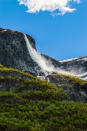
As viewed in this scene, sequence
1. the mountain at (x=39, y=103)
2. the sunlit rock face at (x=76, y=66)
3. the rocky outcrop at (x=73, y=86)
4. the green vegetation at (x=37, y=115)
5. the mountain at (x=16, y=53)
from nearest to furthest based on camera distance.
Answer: the green vegetation at (x=37, y=115) < the mountain at (x=39, y=103) < the rocky outcrop at (x=73, y=86) < the mountain at (x=16, y=53) < the sunlit rock face at (x=76, y=66)

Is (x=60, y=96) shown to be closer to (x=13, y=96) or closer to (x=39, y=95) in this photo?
(x=39, y=95)

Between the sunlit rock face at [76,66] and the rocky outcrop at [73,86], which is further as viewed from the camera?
the sunlit rock face at [76,66]

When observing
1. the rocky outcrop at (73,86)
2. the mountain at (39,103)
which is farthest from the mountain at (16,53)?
the mountain at (39,103)

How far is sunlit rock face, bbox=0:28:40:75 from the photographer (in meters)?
45.3

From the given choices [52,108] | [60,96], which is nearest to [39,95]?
[60,96]

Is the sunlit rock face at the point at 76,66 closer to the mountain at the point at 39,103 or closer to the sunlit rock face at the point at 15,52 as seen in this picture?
the sunlit rock face at the point at 15,52

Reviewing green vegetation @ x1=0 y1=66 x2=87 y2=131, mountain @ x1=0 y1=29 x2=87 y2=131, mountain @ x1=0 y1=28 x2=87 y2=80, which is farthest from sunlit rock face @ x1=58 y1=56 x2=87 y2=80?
green vegetation @ x1=0 y1=66 x2=87 y2=131

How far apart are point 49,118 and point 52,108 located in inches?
52.6

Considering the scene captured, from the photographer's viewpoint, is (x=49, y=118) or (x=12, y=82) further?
(x=12, y=82)

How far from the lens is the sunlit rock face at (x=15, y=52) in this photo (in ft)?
149

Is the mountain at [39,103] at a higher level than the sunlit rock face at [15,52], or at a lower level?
lower

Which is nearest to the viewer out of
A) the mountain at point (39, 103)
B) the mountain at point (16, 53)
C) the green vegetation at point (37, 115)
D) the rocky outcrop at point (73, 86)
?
the green vegetation at point (37, 115)

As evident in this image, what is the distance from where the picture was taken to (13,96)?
1398cm

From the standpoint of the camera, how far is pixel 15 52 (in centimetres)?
4694
